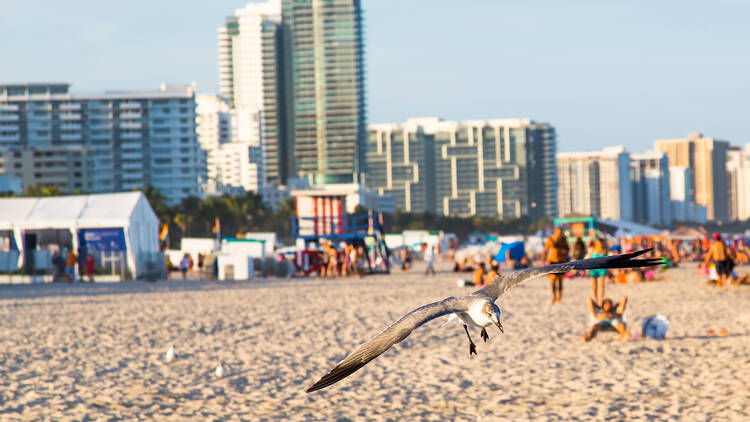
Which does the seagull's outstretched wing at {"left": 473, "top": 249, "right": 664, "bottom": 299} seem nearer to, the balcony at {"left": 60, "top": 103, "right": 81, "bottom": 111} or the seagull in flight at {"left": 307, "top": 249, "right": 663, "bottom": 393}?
the seagull in flight at {"left": 307, "top": 249, "right": 663, "bottom": 393}

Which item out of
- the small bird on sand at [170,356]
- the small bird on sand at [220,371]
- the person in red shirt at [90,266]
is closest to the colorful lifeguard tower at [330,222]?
the person in red shirt at [90,266]

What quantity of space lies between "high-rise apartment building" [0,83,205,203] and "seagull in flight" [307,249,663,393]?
171 meters

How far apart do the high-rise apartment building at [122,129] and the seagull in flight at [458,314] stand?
562 ft

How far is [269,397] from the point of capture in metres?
11.5

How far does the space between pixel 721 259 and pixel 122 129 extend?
16194 cm

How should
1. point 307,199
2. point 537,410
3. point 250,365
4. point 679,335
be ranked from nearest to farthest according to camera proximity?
point 537,410 < point 250,365 < point 679,335 < point 307,199

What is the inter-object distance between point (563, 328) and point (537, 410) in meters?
7.19

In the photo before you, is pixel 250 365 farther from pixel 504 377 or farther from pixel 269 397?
pixel 504 377

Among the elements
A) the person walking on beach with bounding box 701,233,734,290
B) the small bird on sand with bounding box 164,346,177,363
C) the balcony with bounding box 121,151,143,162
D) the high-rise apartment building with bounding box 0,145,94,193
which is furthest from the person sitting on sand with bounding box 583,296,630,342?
the balcony with bounding box 121,151,143,162

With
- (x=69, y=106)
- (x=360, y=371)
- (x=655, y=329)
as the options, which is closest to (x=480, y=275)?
(x=655, y=329)

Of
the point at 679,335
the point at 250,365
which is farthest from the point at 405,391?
the point at 679,335

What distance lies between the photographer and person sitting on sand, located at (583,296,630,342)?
49.8 ft

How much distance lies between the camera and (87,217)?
33844 mm

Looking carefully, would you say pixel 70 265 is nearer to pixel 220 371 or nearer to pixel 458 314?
pixel 220 371
